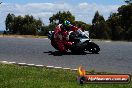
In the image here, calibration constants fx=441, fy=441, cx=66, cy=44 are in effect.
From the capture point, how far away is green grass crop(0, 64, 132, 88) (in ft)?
34.8

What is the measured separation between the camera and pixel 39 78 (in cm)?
1186

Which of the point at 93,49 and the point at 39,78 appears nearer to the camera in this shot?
the point at 39,78

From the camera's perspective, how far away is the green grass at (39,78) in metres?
10.6

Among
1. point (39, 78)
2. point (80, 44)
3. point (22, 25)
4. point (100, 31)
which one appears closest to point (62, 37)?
point (80, 44)

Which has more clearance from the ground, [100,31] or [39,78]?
[39,78]

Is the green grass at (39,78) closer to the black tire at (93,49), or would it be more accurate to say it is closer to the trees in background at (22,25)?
the black tire at (93,49)

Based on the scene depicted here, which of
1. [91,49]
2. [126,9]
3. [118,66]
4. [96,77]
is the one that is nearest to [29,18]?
[126,9]

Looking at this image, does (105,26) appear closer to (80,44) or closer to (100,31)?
(100,31)

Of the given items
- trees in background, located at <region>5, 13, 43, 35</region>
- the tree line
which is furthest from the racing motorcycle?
trees in background, located at <region>5, 13, 43, 35</region>

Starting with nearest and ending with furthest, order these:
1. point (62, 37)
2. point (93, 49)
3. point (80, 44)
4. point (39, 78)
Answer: point (39, 78), point (62, 37), point (80, 44), point (93, 49)

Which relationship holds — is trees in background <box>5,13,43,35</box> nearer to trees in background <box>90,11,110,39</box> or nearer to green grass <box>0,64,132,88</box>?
trees in background <box>90,11,110,39</box>

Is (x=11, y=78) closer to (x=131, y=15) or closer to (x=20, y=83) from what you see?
(x=20, y=83)

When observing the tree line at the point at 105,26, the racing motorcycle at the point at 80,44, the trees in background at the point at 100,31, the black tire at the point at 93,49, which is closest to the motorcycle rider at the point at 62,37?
the racing motorcycle at the point at 80,44

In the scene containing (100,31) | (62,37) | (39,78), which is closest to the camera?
(39,78)
